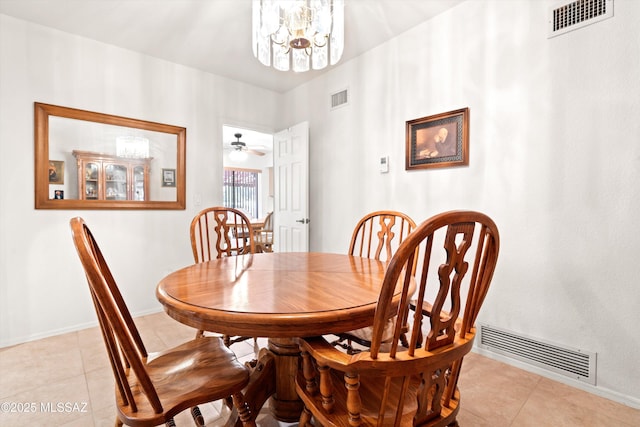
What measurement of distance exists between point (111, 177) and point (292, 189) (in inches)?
74.1

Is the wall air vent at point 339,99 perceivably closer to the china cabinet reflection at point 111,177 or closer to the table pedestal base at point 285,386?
the china cabinet reflection at point 111,177

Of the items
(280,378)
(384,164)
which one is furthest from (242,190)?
(280,378)

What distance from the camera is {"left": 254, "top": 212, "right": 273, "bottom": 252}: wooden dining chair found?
6.34 metres

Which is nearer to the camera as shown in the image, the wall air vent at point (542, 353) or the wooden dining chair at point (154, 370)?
the wooden dining chair at point (154, 370)

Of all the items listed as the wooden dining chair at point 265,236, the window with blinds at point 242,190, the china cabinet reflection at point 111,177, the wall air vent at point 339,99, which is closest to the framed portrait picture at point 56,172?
the china cabinet reflection at point 111,177

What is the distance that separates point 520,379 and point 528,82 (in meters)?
1.96

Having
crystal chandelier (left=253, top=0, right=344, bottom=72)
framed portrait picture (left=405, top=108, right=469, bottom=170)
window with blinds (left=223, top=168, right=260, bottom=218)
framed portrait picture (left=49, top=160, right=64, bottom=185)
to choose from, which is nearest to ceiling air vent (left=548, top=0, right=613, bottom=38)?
framed portrait picture (left=405, top=108, right=469, bottom=170)

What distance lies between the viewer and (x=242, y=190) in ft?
30.0

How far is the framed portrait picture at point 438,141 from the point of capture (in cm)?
242

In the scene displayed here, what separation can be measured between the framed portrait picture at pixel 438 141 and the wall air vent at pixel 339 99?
2.96 feet

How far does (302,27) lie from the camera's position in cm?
177

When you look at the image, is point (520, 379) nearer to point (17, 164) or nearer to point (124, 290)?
point (124, 290)

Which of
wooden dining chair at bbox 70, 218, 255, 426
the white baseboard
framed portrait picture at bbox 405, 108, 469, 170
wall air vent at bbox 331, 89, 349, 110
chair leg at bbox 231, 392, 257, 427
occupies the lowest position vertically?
the white baseboard

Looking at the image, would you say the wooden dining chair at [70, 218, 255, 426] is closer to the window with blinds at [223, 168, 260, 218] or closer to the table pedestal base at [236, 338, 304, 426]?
Result: the table pedestal base at [236, 338, 304, 426]
